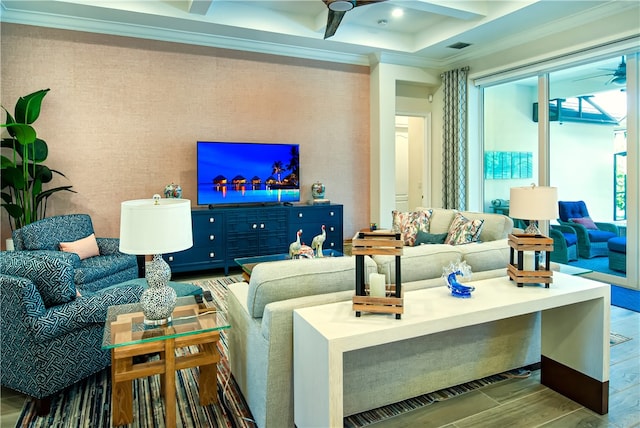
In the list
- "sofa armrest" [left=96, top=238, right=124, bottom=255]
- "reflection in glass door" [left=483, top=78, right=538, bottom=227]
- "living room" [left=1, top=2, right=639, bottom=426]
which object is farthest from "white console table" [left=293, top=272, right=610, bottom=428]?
"reflection in glass door" [left=483, top=78, right=538, bottom=227]

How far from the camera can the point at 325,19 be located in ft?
16.9

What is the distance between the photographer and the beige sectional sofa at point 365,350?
1918 millimetres

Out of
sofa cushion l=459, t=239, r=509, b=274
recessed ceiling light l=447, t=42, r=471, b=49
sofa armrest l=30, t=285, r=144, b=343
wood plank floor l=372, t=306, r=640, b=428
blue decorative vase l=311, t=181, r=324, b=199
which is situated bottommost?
wood plank floor l=372, t=306, r=640, b=428

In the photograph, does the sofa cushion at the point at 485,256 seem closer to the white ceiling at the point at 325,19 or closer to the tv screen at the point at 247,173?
the white ceiling at the point at 325,19

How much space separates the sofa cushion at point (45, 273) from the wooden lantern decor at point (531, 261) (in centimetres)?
244

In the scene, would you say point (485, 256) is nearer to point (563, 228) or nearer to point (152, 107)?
point (563, 228)

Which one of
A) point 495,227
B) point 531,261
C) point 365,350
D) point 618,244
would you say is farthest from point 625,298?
point 365,350

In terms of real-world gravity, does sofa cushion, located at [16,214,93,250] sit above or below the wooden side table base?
above

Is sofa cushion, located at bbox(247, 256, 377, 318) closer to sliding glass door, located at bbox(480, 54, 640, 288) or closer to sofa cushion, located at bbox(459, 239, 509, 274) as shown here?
sofa cushion, located at bbox(459, 239, 509, 274)

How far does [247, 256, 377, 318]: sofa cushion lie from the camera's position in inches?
77.7

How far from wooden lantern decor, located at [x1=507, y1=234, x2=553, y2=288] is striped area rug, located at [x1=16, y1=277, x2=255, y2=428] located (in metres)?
1.61

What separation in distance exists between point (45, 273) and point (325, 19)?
4292mm

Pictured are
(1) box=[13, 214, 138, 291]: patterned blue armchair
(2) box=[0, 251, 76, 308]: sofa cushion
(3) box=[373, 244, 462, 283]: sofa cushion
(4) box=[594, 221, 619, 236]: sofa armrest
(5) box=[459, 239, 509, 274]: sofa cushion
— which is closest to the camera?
(2) box=[0, 251, 76, 308]: sofa cushion

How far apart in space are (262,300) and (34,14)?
4.59 metres
